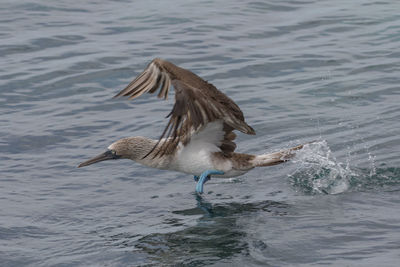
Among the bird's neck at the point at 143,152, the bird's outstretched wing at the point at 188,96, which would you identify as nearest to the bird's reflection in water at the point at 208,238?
the bird's neck at the point at 143,152

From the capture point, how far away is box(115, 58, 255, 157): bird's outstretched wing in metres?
6.35

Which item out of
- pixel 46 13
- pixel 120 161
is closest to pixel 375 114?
pixel 120 161

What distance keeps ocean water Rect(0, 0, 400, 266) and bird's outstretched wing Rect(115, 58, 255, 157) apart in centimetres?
92

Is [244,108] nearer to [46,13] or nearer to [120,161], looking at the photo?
[120,161]

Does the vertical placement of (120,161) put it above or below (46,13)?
below

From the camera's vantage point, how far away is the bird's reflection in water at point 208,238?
654 cm

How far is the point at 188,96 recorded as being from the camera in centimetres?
637

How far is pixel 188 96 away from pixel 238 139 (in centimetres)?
343

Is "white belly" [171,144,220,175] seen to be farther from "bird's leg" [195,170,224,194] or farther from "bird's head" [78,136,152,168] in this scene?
"bird's head" [78,136,152,168]

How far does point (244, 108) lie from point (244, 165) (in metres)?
2.68

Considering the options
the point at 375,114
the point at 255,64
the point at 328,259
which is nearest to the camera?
the point at 328,259

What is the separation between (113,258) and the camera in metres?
6.64

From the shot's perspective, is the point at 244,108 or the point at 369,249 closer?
the point at 369,249

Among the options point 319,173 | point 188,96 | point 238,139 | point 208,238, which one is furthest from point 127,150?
point 319,173
